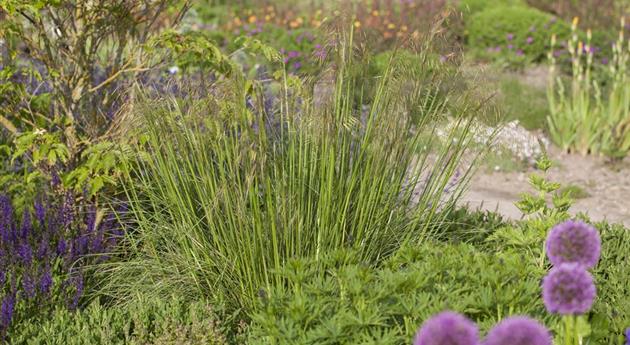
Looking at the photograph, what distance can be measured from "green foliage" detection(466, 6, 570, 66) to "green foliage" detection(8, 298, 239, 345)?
9.46m

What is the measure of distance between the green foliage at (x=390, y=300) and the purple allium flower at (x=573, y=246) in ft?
1.74

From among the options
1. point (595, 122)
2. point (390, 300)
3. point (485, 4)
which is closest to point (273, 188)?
point (390, 300)

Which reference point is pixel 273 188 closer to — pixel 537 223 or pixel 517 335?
pixel 537 223

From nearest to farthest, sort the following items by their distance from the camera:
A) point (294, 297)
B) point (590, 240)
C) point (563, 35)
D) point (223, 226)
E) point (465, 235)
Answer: point (590, 240) < point (294, 297) < point (223, 226) < point (465, 235) < point (563, 35)

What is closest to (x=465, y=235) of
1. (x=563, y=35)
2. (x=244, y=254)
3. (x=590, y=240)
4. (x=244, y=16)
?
(x=244, y=254)

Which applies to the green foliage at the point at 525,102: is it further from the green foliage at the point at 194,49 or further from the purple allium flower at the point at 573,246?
the purple allium flower at the point at 573,246

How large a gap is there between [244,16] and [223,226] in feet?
38.9

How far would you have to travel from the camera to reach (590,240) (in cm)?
221

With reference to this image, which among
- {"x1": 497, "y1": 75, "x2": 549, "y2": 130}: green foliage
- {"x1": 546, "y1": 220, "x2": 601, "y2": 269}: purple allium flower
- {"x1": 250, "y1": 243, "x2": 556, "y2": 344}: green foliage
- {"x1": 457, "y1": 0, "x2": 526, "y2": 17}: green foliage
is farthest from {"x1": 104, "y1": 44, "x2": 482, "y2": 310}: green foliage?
{"x1": 457, "y1": 0, "x2": 526, "y2": 17}: green foliage

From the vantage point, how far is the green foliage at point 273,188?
346 cm

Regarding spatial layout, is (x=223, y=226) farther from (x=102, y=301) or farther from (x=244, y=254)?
(x=102, y=301)

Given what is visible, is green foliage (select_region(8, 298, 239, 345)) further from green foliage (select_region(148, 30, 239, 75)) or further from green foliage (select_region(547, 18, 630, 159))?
green foliage (select_region(547, 18, 630, 159))

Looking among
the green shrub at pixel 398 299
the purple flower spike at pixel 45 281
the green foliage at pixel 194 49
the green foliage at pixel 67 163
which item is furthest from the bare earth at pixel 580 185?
the purple flower spike at pixel 45 281

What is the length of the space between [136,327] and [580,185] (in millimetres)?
5344
